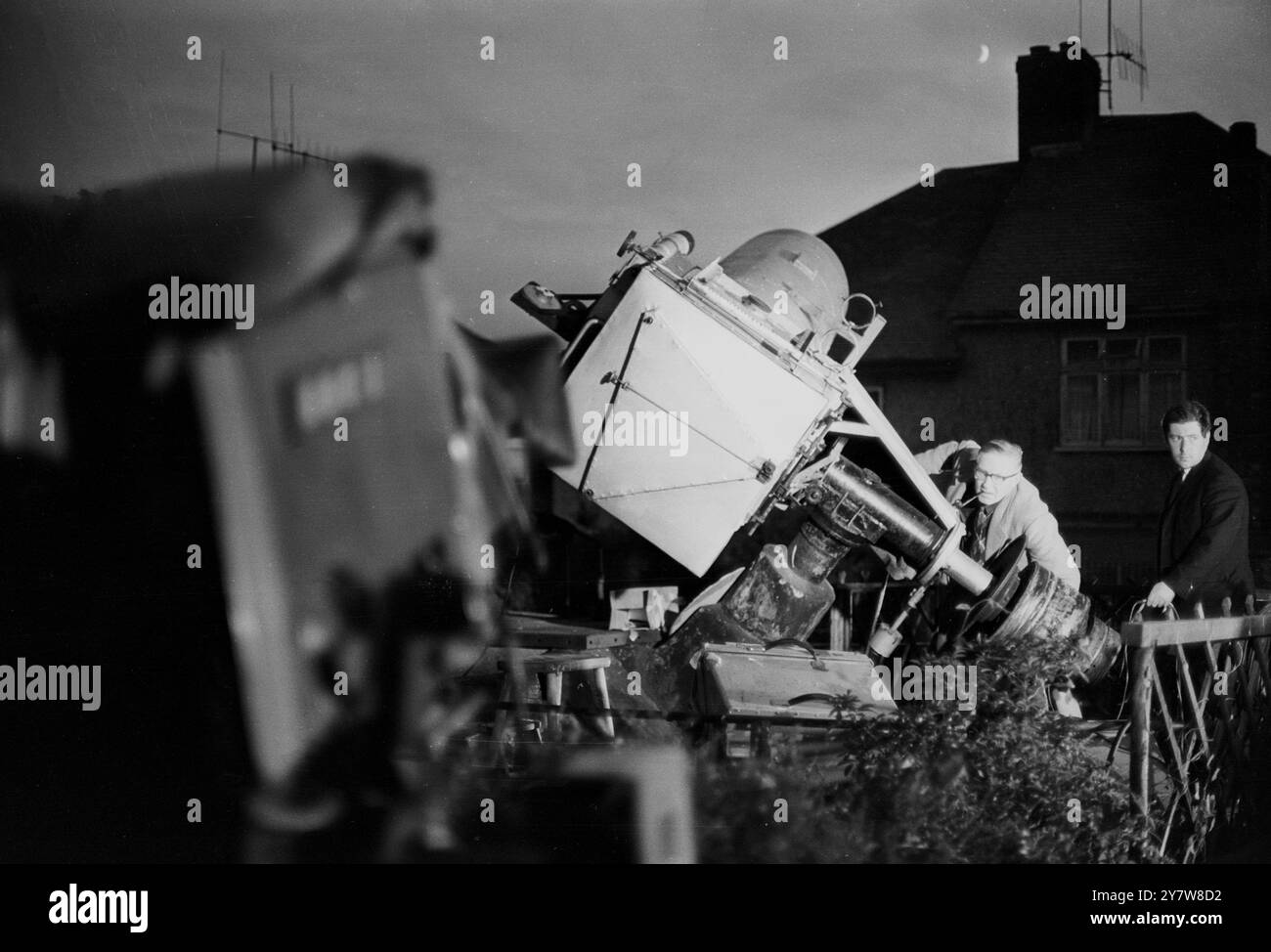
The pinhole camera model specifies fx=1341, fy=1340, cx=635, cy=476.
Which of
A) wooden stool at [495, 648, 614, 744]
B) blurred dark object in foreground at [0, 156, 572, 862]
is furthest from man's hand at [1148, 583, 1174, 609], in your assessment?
blurred dark object in foreground at [0, 156, 572, 862]

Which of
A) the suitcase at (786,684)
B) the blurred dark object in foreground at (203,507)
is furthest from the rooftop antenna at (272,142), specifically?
the suitcase at (786,684)

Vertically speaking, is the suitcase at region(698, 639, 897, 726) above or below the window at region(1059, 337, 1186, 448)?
below

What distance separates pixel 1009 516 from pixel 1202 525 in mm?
636

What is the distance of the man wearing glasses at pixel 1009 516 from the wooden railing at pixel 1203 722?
53 centimetres

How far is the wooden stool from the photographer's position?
420cm

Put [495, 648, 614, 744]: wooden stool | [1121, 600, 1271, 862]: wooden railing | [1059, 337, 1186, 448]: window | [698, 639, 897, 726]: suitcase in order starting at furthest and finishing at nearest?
[1059, 337, 1186, 448]: window < [495, 648, 614, 744]: wooden stool < [698, 639, 897, 726]: suitcase < [1121, 600, 1271, 862]: wooden railing

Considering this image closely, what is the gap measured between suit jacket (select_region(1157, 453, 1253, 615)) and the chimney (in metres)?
1.19

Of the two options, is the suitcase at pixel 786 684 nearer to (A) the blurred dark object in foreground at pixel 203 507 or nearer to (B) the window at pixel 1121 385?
(A) the blurred dark object in foreground at pixel 203 507

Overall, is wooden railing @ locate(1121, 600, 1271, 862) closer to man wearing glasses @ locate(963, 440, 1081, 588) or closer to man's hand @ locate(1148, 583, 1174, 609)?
man's hand @ locate(1148, 583, 1174, 609)

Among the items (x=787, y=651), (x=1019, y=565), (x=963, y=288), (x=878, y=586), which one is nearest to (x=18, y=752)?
(x=787, y=651)

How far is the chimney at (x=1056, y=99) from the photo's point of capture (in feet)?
13.9

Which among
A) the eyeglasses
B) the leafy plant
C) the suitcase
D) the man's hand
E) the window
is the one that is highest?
the window

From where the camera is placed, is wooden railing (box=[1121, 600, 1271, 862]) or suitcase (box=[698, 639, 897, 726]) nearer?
wooden railing (box=[1121, 600, 1271, 862])
